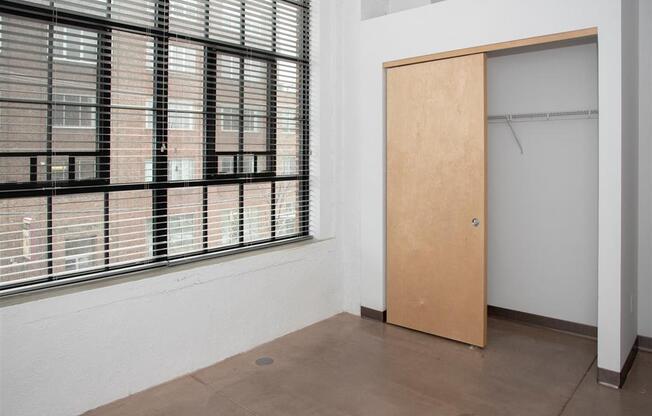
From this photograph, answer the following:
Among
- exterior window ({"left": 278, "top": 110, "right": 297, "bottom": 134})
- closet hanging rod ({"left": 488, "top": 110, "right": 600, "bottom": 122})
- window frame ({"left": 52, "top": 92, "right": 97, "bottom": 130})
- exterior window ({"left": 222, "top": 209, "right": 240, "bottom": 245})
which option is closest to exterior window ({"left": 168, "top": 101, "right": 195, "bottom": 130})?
window frame ({"left": 52, "top": 92, "right": 97, "bottom": 130})

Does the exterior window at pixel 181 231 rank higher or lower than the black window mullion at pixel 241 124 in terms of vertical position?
lower

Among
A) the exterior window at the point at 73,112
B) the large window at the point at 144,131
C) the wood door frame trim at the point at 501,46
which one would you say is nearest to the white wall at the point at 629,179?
the wood door frame trim at the point at 501,46

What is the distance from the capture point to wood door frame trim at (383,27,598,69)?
10.4 feet

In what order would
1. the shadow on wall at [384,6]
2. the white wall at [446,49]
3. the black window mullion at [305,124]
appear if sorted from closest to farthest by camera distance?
the white wall at [446,49] < the black window mullion at [305,124] < the shadow on wall at [384,6]

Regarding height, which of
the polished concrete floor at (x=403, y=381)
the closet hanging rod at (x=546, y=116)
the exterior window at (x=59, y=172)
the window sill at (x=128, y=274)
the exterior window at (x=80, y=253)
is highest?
the closet hanging rod at (x=546, y=116)

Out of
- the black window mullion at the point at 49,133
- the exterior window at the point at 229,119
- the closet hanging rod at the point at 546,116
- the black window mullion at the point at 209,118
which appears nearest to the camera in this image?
the black window mullion at the point at 49,133

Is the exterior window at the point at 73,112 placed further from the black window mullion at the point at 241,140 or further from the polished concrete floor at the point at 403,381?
the polished concrete floor at the point at 403,381

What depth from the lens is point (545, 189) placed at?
4090 mm

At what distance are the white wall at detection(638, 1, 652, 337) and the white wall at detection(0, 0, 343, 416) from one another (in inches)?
91.6

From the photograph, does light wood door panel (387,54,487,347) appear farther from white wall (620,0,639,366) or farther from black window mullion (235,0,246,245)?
black window mullion (235,0,246,245)

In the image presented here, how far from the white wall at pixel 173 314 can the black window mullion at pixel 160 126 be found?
332 mm

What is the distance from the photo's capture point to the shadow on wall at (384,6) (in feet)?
14.2

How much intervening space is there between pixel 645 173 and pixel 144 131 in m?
3.51

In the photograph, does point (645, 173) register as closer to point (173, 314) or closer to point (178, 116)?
point (178, 116)
